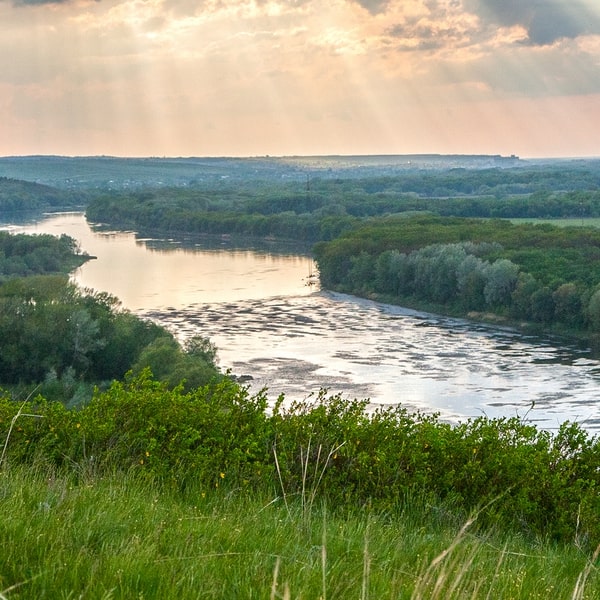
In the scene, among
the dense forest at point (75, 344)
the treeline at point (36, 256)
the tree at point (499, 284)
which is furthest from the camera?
the treeline at point (36, 256)

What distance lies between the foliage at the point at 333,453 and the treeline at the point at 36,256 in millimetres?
67340

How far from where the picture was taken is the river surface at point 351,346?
3922 cm

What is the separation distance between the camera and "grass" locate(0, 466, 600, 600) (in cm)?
391

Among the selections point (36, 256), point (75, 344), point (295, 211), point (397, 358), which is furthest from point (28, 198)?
point (397, 358)

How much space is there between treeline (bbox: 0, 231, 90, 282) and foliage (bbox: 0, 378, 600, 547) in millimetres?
67340

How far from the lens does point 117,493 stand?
6277 millimetres

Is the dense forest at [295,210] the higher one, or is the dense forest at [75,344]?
the dense forest at [295,210]

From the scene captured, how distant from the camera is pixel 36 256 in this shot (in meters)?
81.6

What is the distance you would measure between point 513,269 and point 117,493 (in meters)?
60.9

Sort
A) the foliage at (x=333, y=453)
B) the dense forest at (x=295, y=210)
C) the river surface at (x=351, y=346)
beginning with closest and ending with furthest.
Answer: the foliage at (x=333, y=453), the river surface at (x=351, y=346), the dense forest at (x=295, y=210)

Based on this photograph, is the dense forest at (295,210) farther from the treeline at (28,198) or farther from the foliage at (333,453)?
the foliage at (333,453)

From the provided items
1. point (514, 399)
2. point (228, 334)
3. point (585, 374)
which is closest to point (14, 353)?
point (228, 334)

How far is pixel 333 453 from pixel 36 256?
74.8 metres

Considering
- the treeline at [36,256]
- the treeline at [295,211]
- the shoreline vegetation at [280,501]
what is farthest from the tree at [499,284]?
the shoreline vegetation at [280,501]
